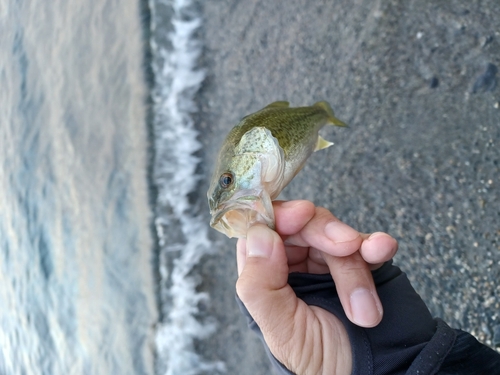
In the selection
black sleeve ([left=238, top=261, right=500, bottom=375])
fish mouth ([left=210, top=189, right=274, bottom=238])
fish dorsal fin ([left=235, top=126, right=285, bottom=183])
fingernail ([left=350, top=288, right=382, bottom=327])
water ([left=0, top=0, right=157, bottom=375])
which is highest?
fish dorsal fin ([left=235, top=126, right=285, bottom=183])

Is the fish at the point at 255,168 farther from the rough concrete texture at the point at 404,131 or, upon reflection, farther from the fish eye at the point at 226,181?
the rough concrete texture at the point at 404,131

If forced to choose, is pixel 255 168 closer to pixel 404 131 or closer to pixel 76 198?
pixel 404 131

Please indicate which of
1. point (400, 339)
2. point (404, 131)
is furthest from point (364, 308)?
point (404, 131)

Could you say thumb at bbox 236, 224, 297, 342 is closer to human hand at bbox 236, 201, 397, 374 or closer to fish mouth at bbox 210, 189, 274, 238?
human hand at bbox 236, 201, 397, 374

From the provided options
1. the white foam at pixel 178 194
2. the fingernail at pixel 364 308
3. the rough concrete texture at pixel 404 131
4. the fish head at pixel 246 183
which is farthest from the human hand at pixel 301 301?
the white foam at pixel 178 194

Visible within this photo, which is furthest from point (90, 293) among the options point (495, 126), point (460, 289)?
point (495, 126)

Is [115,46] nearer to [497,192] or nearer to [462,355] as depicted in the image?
[497,192]

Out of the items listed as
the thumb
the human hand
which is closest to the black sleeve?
the human hand

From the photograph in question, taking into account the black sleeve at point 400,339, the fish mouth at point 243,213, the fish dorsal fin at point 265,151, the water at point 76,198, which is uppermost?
the fish dorsal fin at point 265,151
